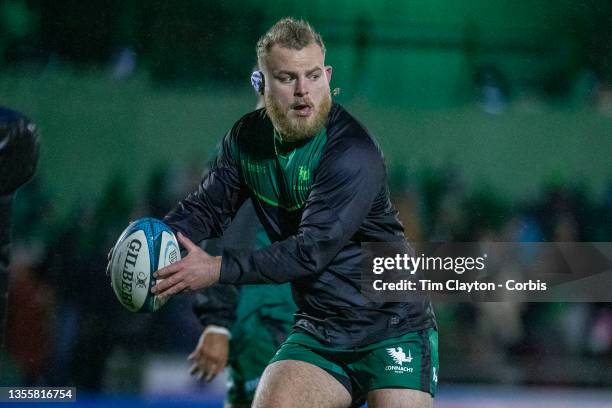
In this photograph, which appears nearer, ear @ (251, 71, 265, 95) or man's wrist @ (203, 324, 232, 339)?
ear @ (251, 71, 265, 95)

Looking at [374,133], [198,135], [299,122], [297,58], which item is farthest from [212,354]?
[374,133]

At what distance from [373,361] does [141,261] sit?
80cm

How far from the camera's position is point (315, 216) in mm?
2744

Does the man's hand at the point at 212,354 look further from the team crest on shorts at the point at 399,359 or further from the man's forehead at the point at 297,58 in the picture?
the man's forehead at the point at 297,58

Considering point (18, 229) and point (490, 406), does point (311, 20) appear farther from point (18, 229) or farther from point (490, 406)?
point (490, 406)

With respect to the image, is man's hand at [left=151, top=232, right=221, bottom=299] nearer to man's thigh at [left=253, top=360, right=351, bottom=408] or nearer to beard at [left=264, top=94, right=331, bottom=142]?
man's thigh at [left=253, top=360, right=351, bottom=408]

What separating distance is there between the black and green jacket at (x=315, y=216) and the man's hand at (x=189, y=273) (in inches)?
1.5

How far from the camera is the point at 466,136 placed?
538cm

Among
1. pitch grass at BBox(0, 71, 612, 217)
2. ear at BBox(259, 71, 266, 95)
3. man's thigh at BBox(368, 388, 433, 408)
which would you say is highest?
pitch grass at BBox(0, 71, 612, 217)

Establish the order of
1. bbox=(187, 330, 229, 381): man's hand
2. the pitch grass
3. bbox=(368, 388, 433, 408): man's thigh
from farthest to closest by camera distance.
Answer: the pitch grass, bbox=(187, 330, 229, 381): man's hand, bbox=(368, 388, 433, 408): man's thigh

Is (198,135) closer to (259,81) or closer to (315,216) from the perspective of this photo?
(259,81)

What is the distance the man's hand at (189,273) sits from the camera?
2647mm

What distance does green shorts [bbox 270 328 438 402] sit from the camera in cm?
284

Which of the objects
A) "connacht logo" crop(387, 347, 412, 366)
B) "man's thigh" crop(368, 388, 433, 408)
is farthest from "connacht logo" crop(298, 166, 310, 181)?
"man's thigh" crop(368, 388, 433, 408)
